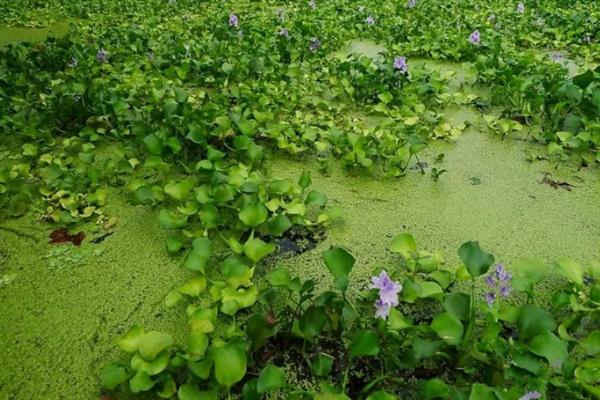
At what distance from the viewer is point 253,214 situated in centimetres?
146

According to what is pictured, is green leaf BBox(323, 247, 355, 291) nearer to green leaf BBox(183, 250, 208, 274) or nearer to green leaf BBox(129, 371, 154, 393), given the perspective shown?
green leaf BBox(183, 250, 208, 274)

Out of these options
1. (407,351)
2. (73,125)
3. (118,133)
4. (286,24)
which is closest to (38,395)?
(407,351)

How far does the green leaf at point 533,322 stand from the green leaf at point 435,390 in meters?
0.23

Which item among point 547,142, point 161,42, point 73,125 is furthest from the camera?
point 161,42

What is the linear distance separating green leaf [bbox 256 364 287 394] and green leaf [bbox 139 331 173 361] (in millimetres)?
222

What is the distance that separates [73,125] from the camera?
7.43ft

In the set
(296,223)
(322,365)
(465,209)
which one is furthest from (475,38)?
(322,365)

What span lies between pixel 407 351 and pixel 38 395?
30.9 inches

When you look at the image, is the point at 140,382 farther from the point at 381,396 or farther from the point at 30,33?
the point at 30,33

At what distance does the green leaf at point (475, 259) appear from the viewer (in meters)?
1.16

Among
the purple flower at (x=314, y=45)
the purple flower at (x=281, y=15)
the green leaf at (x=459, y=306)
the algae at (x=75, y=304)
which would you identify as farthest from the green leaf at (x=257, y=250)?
the purple flower at (x=281, y=15)

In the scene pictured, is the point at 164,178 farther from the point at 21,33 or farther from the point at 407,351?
the point at 21,33

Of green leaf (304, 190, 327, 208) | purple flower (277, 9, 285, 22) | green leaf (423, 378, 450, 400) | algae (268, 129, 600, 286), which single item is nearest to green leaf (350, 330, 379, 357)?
green leaf (423, 378, 450, 400)

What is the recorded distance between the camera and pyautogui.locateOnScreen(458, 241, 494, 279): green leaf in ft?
3.80
